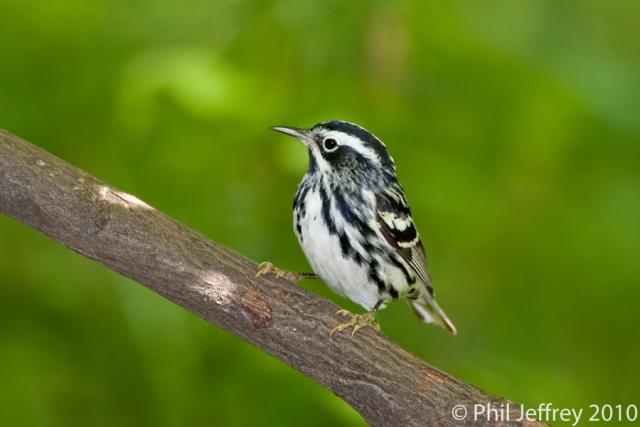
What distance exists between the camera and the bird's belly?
14.5 feet

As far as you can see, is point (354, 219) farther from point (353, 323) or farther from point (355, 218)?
point (353, 323)

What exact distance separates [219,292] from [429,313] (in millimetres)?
1986

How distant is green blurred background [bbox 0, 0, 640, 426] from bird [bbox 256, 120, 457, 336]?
147 mm

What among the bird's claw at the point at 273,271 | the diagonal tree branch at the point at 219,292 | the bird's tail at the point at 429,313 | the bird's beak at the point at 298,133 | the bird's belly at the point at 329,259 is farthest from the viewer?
the bird's tail at the point at 429,313

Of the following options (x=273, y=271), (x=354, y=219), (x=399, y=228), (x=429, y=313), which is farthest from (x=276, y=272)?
(x=429, y=313)

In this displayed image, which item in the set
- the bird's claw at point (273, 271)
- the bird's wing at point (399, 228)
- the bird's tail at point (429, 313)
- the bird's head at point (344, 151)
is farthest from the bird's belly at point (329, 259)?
the bird's tail at point (429, 313)

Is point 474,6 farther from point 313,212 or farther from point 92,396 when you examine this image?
point 92,396

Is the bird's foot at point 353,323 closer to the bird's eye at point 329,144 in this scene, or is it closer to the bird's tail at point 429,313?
the bird's eye at point 329,144

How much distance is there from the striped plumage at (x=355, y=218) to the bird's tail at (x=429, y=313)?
54cm

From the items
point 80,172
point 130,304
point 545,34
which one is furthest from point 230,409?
point 545,34

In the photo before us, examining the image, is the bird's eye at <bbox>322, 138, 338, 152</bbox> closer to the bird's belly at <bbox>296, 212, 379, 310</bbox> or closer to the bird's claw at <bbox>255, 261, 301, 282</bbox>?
the bird's belly at <bbox>296, 212, 379, 310</bbox>

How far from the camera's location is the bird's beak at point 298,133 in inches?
179

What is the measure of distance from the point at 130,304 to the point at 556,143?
2745mm

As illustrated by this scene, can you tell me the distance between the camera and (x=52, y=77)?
5.47 m
